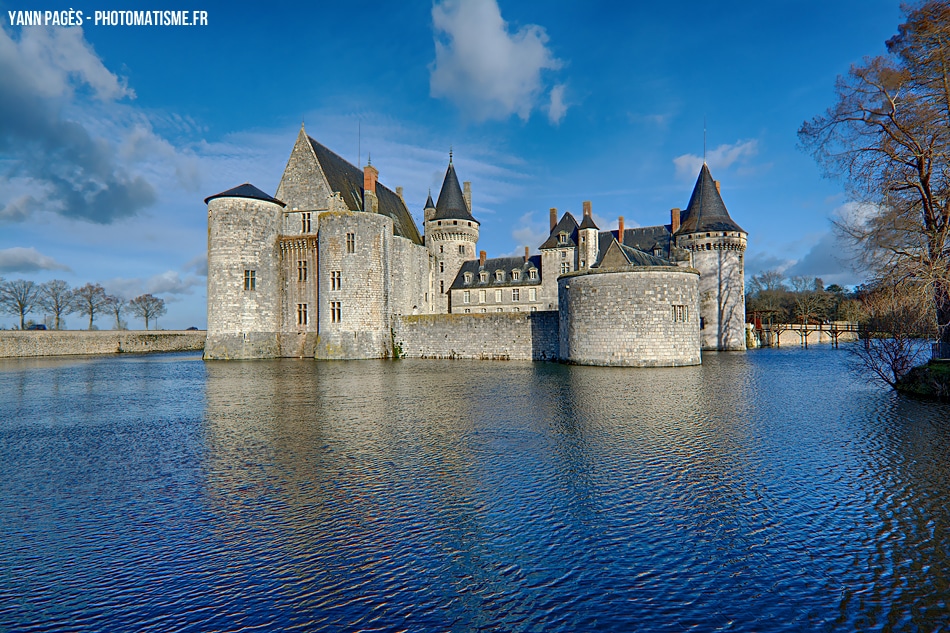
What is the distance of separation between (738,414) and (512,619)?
34.9 ft

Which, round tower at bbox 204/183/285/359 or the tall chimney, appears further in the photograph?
the tall chimney

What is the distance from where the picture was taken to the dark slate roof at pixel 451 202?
48500mm

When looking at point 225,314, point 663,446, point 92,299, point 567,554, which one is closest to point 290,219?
point 225,314

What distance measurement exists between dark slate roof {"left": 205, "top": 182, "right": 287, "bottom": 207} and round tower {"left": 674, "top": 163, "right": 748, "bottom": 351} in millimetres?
33160

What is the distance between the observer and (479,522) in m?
5.93

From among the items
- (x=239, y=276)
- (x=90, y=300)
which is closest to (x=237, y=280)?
(x=239, y=276)

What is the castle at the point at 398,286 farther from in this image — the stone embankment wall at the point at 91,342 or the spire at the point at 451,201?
the stone embankment wall at the point at 91,342

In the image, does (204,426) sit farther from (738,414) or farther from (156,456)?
(738,414)

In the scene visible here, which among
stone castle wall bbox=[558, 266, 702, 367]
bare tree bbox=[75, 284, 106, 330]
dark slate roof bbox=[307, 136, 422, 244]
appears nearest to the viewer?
stone castle wall bbox=[558, 266, 702, 367]

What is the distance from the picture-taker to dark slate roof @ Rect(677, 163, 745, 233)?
4294 centimetres

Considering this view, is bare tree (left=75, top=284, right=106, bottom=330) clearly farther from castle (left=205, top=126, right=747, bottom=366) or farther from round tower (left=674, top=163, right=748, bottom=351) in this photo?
round tower (left=674, top=163, right=748, bottom=351)

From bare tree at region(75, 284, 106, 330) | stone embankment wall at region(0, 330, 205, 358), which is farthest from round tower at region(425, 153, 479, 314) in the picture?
bare tree at region(75, 284, 106, 330)

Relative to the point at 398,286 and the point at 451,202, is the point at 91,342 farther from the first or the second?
the point at 451,202

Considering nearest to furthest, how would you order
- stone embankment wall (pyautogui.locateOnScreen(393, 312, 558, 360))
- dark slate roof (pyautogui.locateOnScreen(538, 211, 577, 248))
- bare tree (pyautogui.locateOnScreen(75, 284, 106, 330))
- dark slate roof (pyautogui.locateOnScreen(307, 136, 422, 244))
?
stone embankment wall (pyautogui.locateOnScreen(393, 312, 558, 360))
dark slate roof (pyautogui.locateOnScreen(307, 136, 422, 244))
dark slate roof (pyautogui.locateOnScreen(538, 211, 577, 248))
bare tree (pyautogui.locateOnScreen(75, 284, 106, 330))
